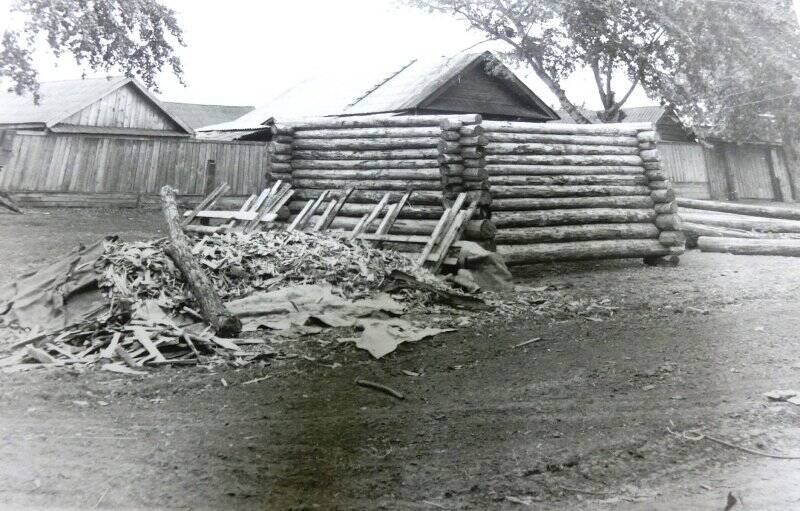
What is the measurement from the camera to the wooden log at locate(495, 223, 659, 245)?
30.3 feet

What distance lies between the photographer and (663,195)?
10.2 metres

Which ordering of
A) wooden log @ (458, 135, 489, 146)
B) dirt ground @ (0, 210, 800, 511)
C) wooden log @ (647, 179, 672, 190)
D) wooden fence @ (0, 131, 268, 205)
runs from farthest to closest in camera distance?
wooden fence @ (0, 131, 268, 205)
wooden log @ (647, 179, 672, 190)
wooden log @ (458, 135, 489, 146)
dirt ground @ (0, 210, 800, 511)

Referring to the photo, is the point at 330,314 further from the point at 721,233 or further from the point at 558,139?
the point at 721,233

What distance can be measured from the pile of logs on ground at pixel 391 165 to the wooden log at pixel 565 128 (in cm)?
87

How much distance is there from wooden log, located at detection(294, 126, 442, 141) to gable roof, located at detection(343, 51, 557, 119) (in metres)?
4.61

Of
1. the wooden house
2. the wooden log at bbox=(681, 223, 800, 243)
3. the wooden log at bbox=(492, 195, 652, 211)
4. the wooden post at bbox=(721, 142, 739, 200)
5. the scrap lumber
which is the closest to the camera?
the wooden log at bbox=(492, 195, 652, 211)

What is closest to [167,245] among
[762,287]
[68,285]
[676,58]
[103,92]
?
[68,285]

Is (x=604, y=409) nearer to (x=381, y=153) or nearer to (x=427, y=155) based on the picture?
(x=427, y=155)

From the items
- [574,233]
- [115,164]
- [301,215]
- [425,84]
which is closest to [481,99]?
[425,84]

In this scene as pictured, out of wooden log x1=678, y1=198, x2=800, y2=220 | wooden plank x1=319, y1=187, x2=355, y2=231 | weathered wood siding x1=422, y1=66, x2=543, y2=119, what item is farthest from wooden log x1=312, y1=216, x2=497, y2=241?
wooden log x1=678, y1=198, x2=800, y2=220

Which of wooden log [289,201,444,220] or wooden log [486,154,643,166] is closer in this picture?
wooden log [289,201,444,220]

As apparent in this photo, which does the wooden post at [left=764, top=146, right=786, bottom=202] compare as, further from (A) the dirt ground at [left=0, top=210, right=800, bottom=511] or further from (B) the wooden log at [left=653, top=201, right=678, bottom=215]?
(A) the dirt ground at [left=0, top=210, right=800, bottom=511]

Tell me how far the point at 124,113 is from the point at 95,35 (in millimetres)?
13982

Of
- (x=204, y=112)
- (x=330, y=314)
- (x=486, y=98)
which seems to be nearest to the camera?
(x=330, y=314)
